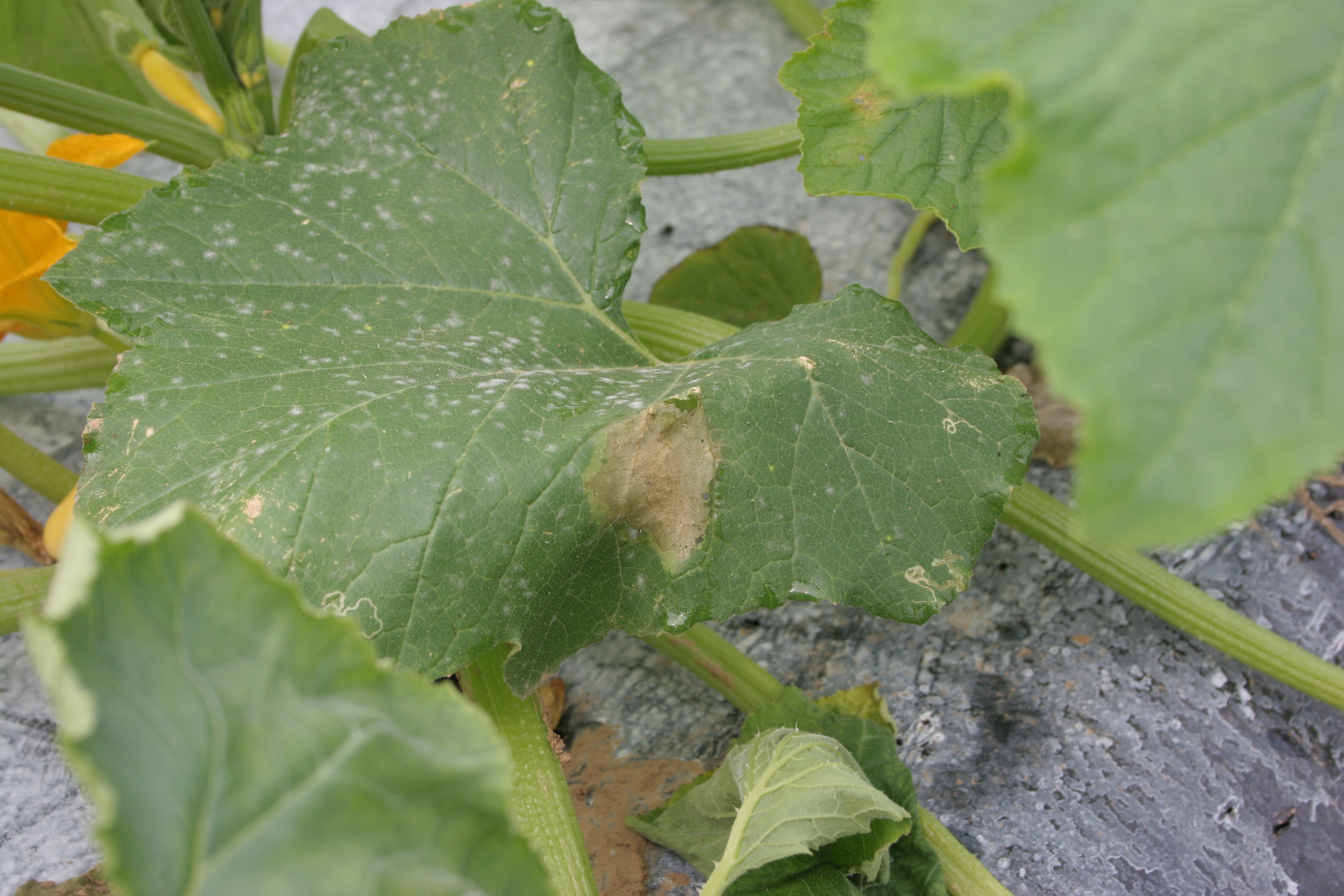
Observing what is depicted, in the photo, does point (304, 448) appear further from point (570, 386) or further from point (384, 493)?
point (570, 386)

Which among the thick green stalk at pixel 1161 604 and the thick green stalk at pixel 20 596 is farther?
the thick green stalk at pixel 1161 604

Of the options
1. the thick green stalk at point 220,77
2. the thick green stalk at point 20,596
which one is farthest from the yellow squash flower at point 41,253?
the thick green stalk at point 20,596

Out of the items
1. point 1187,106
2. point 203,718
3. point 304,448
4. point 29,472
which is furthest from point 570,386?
point 29,472

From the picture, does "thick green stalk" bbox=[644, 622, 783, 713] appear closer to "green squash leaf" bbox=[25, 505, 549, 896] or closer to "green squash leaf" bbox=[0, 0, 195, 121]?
"green squash leaf" bbox=[25, 505, 549, 896]

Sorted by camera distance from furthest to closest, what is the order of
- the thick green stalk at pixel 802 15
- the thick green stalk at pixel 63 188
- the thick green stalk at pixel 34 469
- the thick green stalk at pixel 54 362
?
the thick green stalk at pixel 802 15, the thick green stalk at pixel 54 362, the thick green stalk at pixel 34 469, the thick green stalk at pixel 63 188

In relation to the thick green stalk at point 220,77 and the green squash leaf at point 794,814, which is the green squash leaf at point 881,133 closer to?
the green squash leaf at point 794,814

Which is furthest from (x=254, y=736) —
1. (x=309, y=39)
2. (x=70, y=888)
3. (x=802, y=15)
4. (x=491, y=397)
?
(x=802, y=15)
